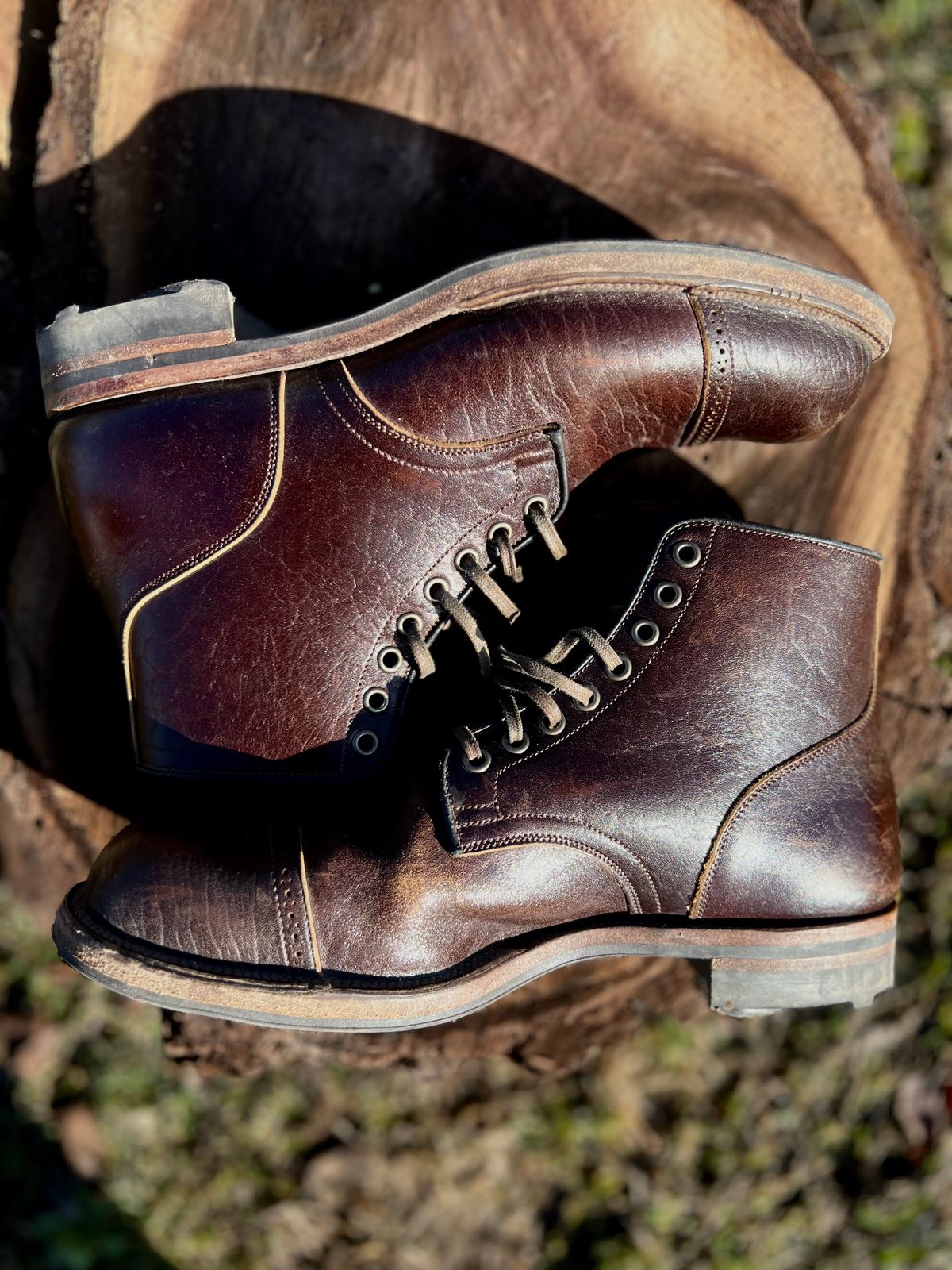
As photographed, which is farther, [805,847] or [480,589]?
[480,589]

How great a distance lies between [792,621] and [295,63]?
178cm

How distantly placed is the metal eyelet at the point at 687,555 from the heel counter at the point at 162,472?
0.91 meters

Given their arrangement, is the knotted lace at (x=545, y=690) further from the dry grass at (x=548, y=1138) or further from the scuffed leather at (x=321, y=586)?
the dry grass at (x=548, y=1138)

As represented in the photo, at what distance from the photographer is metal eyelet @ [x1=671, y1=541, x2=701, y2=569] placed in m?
2.23

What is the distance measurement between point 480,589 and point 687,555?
47 centimetres

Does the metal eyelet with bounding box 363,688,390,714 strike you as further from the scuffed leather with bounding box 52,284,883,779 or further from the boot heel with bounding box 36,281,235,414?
the boot heel with bounding box 36,281,235,414

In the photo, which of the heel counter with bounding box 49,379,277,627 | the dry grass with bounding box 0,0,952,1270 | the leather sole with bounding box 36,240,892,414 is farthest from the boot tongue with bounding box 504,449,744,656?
the dry grass with bounding box 0,0,952,1270

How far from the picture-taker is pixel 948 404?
265cm

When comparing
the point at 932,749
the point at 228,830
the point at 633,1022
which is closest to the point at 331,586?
the point at 228,830

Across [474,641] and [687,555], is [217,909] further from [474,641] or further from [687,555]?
[687,555]

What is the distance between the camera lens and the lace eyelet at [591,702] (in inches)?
88.3

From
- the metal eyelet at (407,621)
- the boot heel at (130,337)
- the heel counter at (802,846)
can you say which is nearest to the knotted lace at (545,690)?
the metal eyelet at (407,621)

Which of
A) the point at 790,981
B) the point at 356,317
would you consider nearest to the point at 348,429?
the point at 356,317

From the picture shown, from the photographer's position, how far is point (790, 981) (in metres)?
2.24
